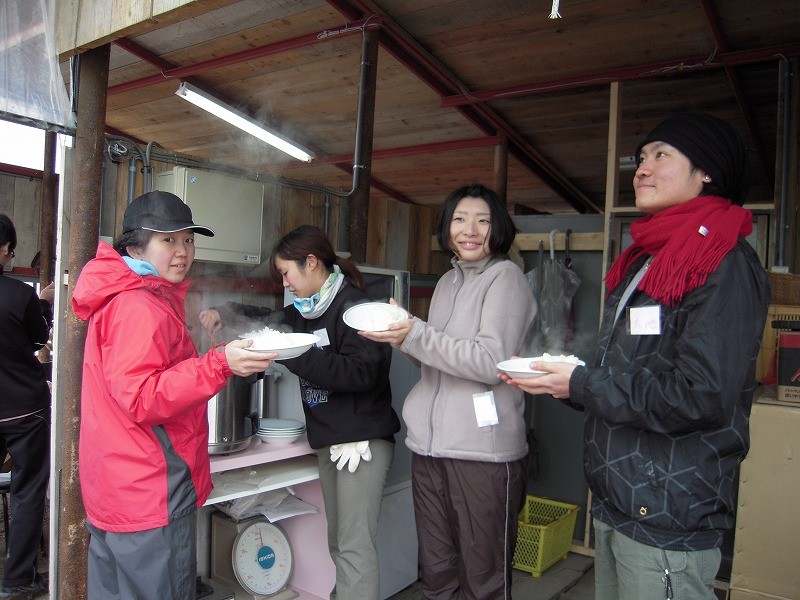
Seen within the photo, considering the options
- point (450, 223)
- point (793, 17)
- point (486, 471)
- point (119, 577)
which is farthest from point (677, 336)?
point (793, 17)

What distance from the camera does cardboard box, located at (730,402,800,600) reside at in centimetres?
247

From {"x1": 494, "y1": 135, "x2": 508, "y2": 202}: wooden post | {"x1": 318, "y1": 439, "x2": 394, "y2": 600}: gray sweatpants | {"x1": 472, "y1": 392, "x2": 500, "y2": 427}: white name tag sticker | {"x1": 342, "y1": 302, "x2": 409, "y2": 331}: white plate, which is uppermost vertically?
Answer: {"x1": 494, "y1": 135, "x2": 508, "y2": 202}: wooden post

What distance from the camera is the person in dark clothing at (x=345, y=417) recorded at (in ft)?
7.72

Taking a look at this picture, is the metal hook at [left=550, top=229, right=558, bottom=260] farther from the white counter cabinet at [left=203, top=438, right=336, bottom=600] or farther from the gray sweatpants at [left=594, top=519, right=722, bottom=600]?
the gray sweatpants at [left=594, top=519, right=722, bottom=600]

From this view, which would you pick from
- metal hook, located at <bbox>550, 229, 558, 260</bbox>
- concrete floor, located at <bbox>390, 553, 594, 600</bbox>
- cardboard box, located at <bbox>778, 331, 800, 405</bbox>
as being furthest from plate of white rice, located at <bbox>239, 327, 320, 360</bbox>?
metal hook, located at <bbox>550, 229, 558, 260</bbox>

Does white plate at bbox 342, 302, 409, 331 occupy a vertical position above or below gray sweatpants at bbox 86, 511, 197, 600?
above

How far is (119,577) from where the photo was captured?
5.93ft

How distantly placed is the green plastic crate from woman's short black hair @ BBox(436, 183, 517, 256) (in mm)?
2140

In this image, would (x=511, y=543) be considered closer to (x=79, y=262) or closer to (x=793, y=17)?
(x=79, y=262)

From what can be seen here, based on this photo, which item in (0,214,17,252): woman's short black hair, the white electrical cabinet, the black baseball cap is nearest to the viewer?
the black baseball cap

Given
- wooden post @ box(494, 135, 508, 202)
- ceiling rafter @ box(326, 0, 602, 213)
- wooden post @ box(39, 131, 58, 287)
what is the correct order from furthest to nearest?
wooden post @ box(494, 135, 508, 202), wooden post @ box(39, 131, 58, 287), ceiling rafter @ box(326, 0, 602, 213)

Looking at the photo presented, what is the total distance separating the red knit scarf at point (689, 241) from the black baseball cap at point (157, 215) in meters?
1.42

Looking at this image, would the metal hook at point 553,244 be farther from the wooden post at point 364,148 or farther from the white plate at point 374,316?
the white plate at point 374,316

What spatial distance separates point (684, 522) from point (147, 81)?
19.4 feet
